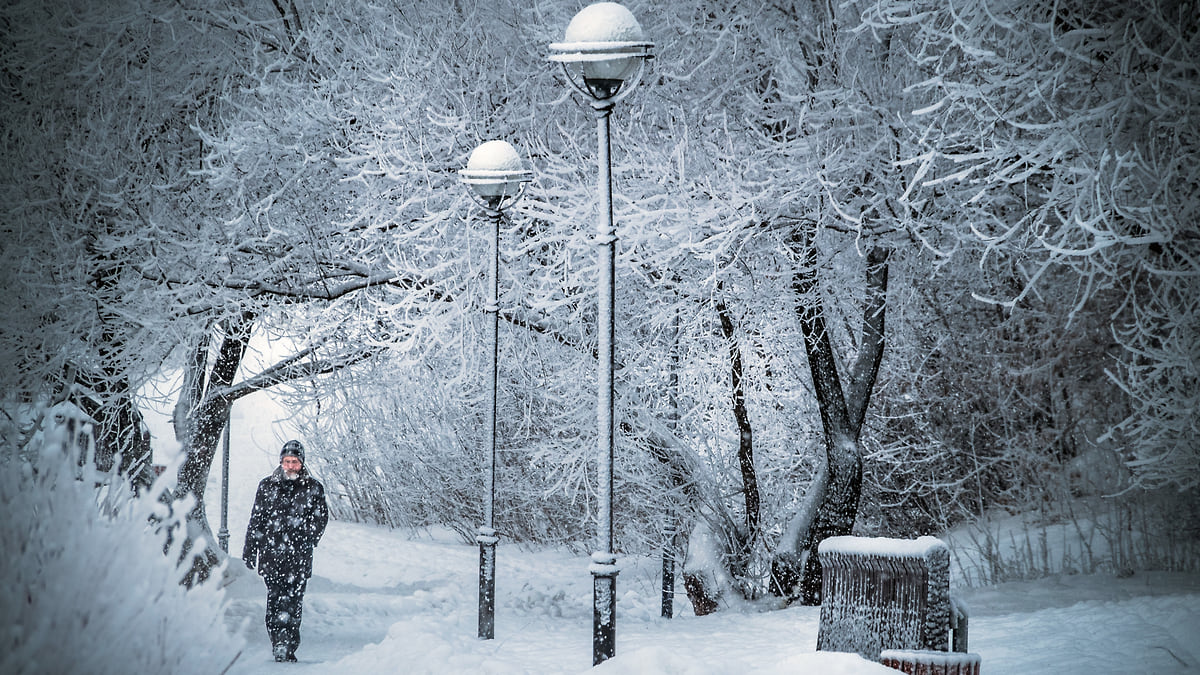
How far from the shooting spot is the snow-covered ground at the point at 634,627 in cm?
599

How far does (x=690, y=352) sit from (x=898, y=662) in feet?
21.9

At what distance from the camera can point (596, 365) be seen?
36.0ft

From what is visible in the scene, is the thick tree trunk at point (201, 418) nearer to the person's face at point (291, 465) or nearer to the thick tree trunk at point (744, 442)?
the person's face at point (291, 465)

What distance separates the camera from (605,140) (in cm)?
632

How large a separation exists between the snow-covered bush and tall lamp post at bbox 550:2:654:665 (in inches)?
102

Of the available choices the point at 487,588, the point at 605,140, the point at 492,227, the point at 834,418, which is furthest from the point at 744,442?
the point at 605,140

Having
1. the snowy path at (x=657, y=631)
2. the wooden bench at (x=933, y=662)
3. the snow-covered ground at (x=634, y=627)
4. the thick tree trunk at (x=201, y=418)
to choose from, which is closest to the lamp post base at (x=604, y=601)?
the snow-covered ground at (x=634, y=627)

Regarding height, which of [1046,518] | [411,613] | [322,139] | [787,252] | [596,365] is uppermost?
[322,139]

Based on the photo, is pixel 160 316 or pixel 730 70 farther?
pixel 160 316

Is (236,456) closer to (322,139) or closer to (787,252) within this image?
(322,139)

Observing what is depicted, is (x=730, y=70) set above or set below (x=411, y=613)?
above

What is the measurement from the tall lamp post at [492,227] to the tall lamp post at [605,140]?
238 cm

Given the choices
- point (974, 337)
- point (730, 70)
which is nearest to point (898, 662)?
point (730, 70)

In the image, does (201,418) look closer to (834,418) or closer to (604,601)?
(834,418)
